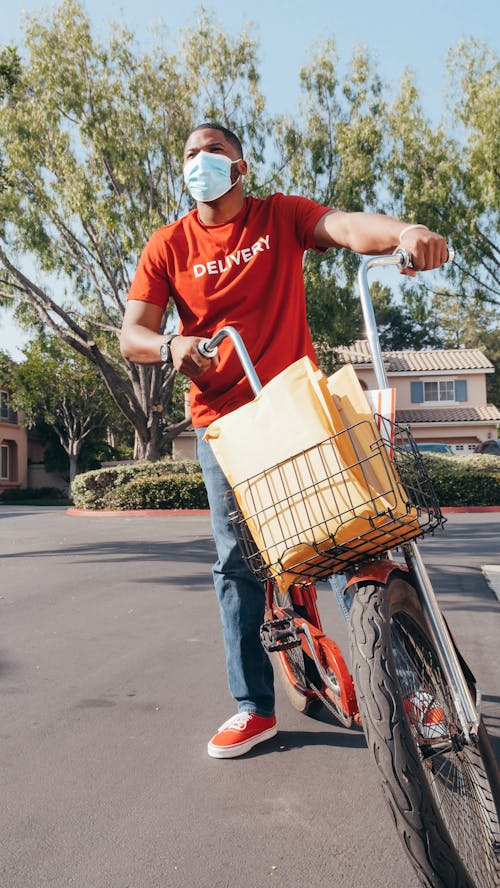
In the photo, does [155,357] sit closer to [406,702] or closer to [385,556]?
[385,556]

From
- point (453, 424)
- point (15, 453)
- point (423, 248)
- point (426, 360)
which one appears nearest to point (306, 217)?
point (423, 248)

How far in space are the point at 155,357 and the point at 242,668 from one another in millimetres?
1242

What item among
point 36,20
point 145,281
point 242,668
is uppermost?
point 36,20

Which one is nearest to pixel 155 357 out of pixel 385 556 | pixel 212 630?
pixel 385 556

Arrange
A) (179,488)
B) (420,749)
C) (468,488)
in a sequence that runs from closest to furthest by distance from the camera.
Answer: (420,749) < (179,488) < (468,488)

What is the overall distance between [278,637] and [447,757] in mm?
837

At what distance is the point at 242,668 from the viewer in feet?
9.98

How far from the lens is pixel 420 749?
1914 mm

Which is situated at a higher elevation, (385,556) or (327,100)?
(327,100)

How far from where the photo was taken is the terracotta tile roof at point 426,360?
43.0 m

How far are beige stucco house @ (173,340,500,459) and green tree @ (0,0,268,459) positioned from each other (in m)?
21.0

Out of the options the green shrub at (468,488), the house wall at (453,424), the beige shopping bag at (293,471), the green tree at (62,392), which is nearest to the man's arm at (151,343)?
the beige shopping bag at (293,471)

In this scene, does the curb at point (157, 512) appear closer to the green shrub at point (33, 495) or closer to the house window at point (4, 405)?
the green shrub at point (33, 495)

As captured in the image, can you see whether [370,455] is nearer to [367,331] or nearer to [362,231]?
[367,331]
